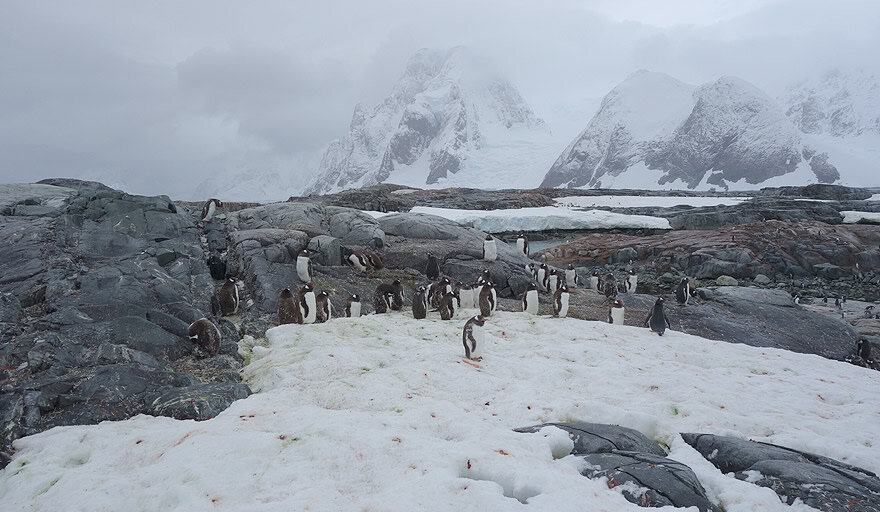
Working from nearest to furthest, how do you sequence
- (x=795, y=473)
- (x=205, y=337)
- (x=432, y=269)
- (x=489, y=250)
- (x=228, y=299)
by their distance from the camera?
(x=795, y=473), (x=205, y=337), (x=228, y=299), (x=432, y=269), (x=489, y=250)

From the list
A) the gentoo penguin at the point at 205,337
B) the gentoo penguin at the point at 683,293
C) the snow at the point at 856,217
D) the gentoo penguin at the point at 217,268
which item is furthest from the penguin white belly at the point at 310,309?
the snow at the point at 856,217

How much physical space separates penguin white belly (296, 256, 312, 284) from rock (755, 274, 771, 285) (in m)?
24.1

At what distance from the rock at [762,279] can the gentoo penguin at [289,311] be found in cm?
2518

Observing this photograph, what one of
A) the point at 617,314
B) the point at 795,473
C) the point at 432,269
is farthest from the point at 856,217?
the point at 795,473

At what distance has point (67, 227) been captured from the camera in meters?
15.0

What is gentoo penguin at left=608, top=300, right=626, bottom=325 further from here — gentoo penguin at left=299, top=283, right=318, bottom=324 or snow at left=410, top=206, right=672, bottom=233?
snow at left=410, top=206, right=672, bottom=233

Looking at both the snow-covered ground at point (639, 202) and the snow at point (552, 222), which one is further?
the snow-covered ground at point (639, 202)

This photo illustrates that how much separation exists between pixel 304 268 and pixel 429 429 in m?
10.1

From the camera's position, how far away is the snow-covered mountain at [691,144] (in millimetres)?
128250

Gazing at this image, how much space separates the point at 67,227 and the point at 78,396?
36.8 feet

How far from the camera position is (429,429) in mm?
5961

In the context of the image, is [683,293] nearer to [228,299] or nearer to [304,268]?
[304,268]

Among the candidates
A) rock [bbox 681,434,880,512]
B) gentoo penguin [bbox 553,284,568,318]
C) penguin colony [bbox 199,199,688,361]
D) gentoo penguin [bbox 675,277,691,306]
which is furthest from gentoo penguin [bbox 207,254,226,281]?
gentoo penguin [bbox 675,277,691,306]

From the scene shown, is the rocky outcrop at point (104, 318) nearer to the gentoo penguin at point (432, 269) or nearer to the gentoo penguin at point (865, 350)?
the gentoo penguin at point (432, 269)
